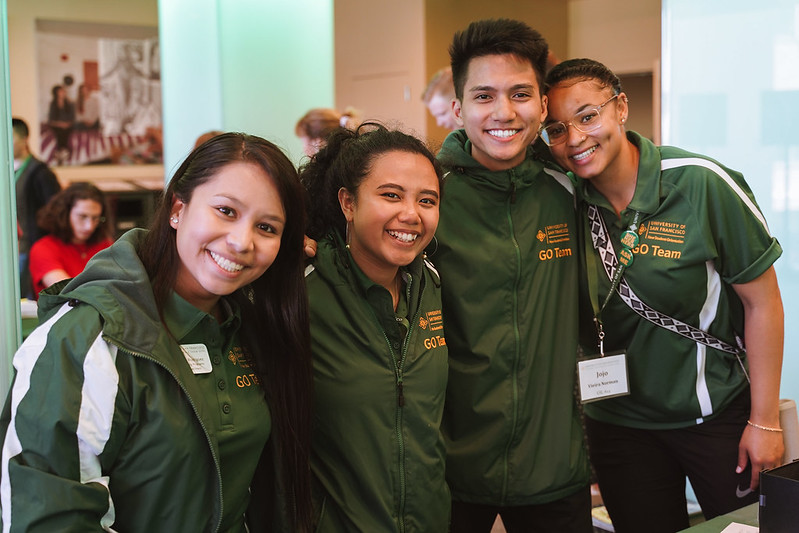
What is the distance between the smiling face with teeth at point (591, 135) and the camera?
2.18 metres

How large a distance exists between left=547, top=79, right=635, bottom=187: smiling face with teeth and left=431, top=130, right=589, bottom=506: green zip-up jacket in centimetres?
15

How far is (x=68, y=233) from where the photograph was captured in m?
4.79

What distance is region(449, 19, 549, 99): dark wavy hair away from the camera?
2.14 metres

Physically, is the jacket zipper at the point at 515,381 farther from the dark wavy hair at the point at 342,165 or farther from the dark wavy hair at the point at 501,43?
the dark wavy hair at the point at 501,43

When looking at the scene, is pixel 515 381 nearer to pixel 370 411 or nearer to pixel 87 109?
pixel 370 411

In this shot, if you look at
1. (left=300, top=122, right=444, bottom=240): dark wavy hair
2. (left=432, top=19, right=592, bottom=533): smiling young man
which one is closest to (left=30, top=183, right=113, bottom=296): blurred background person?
(left=300, top=122, right=444, bottom=240): dark wavy hair

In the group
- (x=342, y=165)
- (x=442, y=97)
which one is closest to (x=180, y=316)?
(x=342, y=165)

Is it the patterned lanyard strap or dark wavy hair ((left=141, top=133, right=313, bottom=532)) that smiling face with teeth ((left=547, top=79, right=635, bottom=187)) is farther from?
dark wavy hair ((left=141, top=133, right=313, bottom=532))

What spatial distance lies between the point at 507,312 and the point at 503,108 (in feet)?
1.68

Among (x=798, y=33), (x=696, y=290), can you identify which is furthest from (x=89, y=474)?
(x=798, y=33)

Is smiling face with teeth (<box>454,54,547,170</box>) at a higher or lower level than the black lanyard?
higher

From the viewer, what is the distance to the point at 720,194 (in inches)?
84.5

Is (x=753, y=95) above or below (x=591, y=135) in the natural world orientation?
above

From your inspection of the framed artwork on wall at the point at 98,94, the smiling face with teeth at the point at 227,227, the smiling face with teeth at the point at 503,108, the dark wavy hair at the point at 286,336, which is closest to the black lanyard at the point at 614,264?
the smiling face with teeth at the point at 503,108
